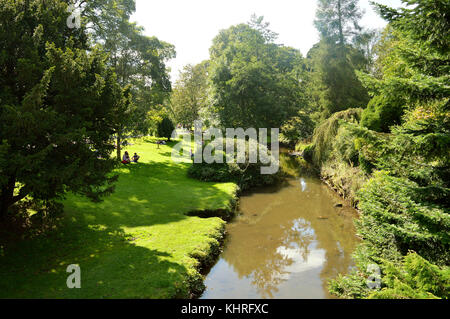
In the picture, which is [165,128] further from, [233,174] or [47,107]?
[47,107]

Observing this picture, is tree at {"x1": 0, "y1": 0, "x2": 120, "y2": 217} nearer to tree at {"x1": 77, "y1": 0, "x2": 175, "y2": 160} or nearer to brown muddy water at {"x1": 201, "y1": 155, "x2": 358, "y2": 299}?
brown muddy water at {"x1": 201, "y1": 155, "x2": 358, "y2": 299}

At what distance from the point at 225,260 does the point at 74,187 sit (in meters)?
5.80

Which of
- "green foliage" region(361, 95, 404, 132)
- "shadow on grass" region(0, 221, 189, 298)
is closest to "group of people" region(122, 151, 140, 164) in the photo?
"shadow on grass" region(0, 221, 189, 298)

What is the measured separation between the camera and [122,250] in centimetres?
919

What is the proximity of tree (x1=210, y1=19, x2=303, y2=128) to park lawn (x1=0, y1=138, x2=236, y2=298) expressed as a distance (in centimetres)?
1569

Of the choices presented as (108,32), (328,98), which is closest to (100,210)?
(108,32)

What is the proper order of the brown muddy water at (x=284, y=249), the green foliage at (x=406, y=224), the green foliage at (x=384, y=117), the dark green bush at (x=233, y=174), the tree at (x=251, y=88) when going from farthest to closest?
the tree at (x=251, y=88)
the dark green bush at (x=233, y=174)
the green foliage at (x=384, y=117)
the brown muddy water at (x=284, y=249)
the green foliage at (x=406, y=224)

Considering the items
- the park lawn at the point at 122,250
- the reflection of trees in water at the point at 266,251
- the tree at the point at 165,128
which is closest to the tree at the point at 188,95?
the tree at the point at 165,128

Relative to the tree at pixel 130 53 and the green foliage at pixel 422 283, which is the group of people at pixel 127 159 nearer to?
the tree at pixel 130 53

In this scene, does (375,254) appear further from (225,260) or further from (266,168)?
(266,168)

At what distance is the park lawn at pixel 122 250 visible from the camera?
7.07 m

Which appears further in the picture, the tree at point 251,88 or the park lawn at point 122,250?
the tree at point 251,88

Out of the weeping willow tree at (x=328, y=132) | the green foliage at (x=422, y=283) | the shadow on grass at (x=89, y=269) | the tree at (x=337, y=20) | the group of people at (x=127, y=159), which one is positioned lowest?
the shadow on grass at (x=89, y=269)

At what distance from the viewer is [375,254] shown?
26.1ft
